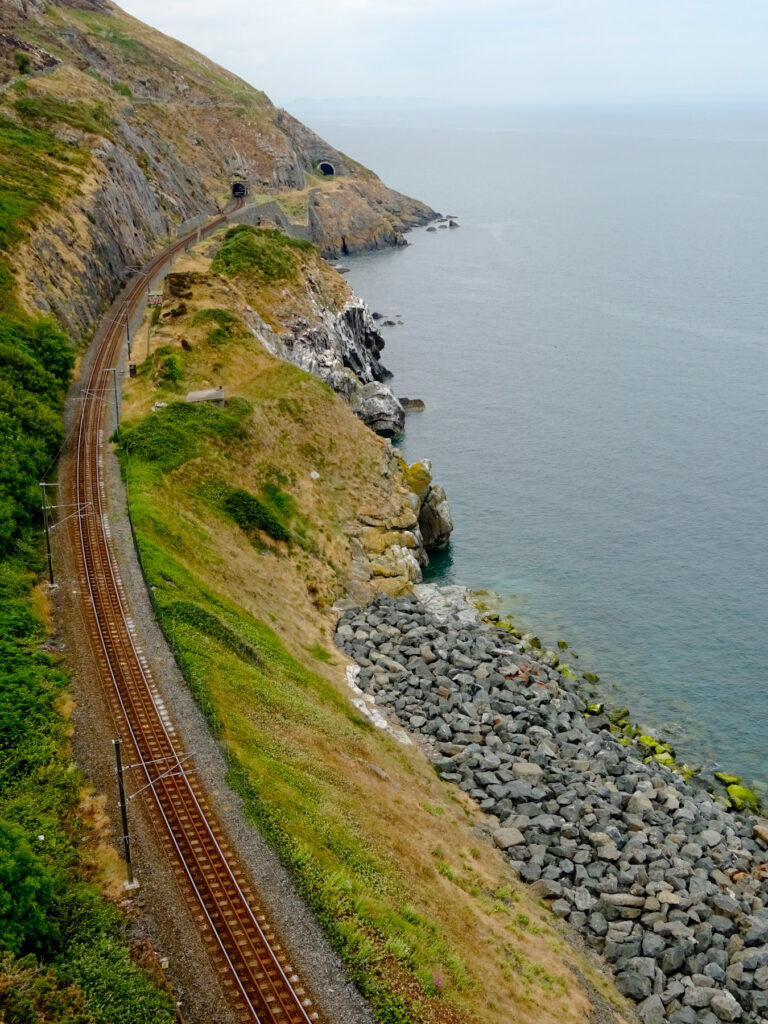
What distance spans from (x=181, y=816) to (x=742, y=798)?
32277mm

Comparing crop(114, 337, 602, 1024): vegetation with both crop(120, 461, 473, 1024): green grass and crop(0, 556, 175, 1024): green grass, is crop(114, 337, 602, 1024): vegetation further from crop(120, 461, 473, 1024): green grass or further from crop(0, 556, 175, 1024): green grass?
crop(0, 556, 175, 1024): green grass

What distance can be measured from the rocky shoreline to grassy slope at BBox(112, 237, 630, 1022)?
2.16 m

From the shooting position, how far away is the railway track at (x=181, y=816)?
2448 cm

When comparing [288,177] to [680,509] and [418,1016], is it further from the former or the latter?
[418,1016]

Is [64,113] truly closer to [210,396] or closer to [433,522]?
[210,396]

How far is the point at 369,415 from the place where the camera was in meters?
95.1

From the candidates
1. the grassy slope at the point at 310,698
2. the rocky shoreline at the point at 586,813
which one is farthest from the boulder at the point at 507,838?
the grassy slope at the point at 310,698

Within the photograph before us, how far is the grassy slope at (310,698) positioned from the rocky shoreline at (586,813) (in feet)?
7.09

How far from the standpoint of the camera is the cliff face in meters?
78.4

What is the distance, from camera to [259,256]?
92875 mm

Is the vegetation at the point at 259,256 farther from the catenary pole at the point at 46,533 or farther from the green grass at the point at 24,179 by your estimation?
the catenary pole at the point at 46,533

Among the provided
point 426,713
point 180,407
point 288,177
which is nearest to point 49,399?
point 180,407

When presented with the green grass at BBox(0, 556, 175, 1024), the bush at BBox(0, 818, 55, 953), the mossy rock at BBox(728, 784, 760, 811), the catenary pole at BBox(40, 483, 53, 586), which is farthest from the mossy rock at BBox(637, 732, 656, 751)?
the bush at BBox(0, 818, 55, 953)

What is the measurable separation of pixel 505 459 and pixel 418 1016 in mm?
72095
